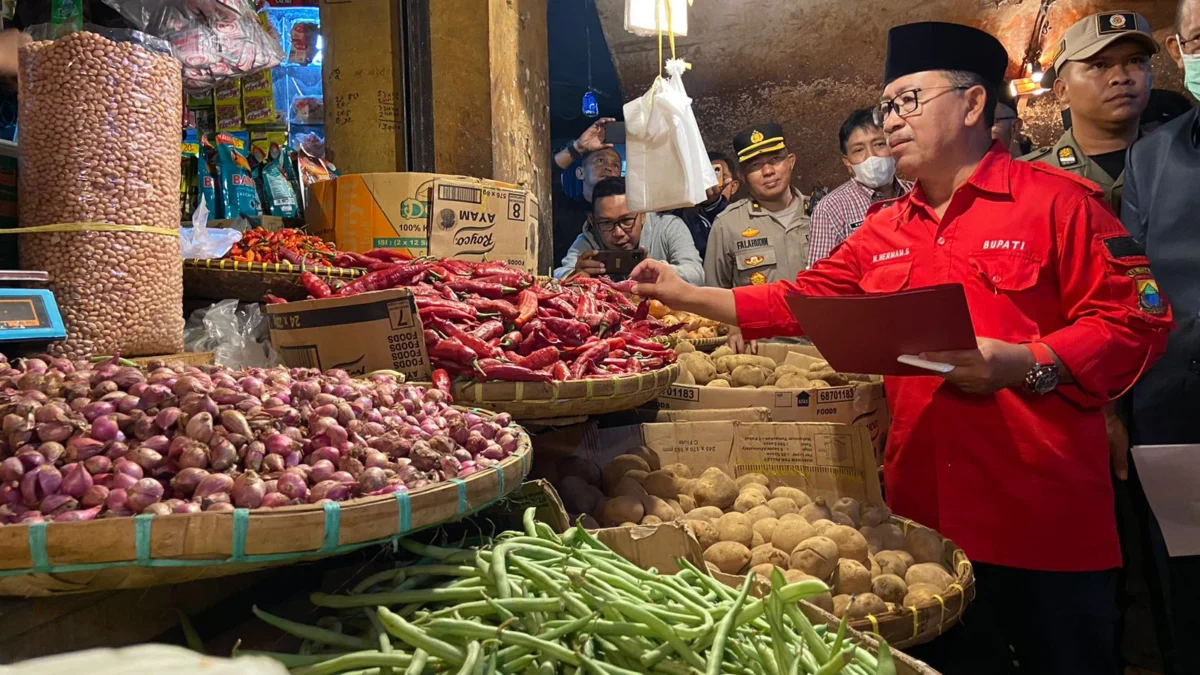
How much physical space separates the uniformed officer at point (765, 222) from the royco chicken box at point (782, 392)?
1917mm

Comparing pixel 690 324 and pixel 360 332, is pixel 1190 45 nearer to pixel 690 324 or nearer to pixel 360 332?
pixel 690 324

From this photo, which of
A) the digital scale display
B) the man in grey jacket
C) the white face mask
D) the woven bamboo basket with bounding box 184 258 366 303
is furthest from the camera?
the man in grey jacket

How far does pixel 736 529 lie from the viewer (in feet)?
7.23

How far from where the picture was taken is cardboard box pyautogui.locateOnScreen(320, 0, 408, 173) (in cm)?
393

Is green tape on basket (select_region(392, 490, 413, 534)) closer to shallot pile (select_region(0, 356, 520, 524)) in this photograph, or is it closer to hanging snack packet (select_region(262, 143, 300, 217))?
shallot pile (select_region(0, 356, 520, 524))

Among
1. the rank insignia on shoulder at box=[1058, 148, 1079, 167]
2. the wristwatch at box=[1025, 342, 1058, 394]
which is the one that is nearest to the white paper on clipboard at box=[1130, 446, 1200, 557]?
the wristwatch at box=[1025, 342, 1058, 394]

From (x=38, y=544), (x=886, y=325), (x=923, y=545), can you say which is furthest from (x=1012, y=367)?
(x=38, y=544)

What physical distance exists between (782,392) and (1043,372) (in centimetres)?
100

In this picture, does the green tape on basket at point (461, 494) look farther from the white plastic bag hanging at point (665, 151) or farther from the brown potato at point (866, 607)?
the white plastic bag hanging at point (665, 151)

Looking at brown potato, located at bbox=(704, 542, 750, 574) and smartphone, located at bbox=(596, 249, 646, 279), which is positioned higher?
smartphone, located at bbox=(596, 249, 646, 279)

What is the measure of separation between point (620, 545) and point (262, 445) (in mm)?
774

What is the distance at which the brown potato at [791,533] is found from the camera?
2.15m

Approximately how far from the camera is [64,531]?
0.96 metres

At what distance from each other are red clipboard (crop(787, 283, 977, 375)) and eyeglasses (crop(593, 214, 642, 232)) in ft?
12.4
